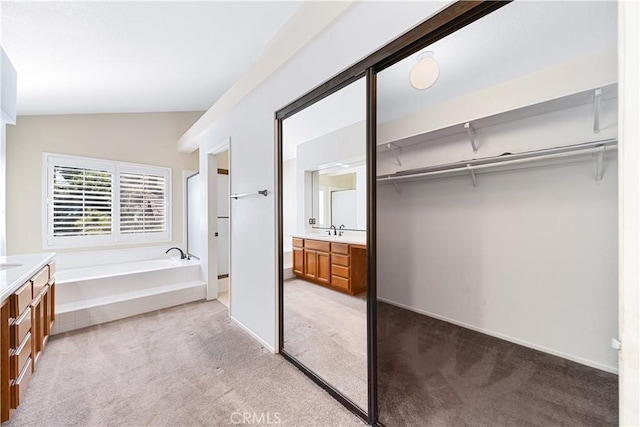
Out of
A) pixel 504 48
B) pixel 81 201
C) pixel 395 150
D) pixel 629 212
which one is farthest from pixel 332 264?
pixel 81 201

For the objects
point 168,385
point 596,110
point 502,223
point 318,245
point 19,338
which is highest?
point 596,110

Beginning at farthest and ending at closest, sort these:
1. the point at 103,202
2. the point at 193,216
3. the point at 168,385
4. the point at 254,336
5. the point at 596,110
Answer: the point at 193,216 < the point at 103,202 < the point at 254,336 < the point at 168,385 < the point at 596,110

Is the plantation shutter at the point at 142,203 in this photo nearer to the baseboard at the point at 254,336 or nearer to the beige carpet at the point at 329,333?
the baseboard at the point at 254,336

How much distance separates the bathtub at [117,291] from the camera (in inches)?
108

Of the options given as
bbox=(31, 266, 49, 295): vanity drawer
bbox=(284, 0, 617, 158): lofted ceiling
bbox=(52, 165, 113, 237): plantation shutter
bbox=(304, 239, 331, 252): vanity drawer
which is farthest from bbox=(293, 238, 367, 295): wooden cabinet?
bbox=(52, 165, 113, 237): plantation shutter

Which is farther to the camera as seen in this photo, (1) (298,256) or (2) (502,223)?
(1) (298,256)

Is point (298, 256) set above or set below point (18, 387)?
above

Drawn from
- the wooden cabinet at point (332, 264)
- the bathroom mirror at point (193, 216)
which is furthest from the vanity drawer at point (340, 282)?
the bathroom mirror at point (193, 216)

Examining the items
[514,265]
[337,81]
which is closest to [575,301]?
[514,265]

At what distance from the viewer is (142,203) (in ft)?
13.8

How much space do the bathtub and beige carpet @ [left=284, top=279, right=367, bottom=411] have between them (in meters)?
1.99

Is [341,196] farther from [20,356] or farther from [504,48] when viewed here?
[20,356]

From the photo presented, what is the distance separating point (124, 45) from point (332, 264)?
8.45 feet

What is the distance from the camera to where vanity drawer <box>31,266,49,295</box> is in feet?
6.12
